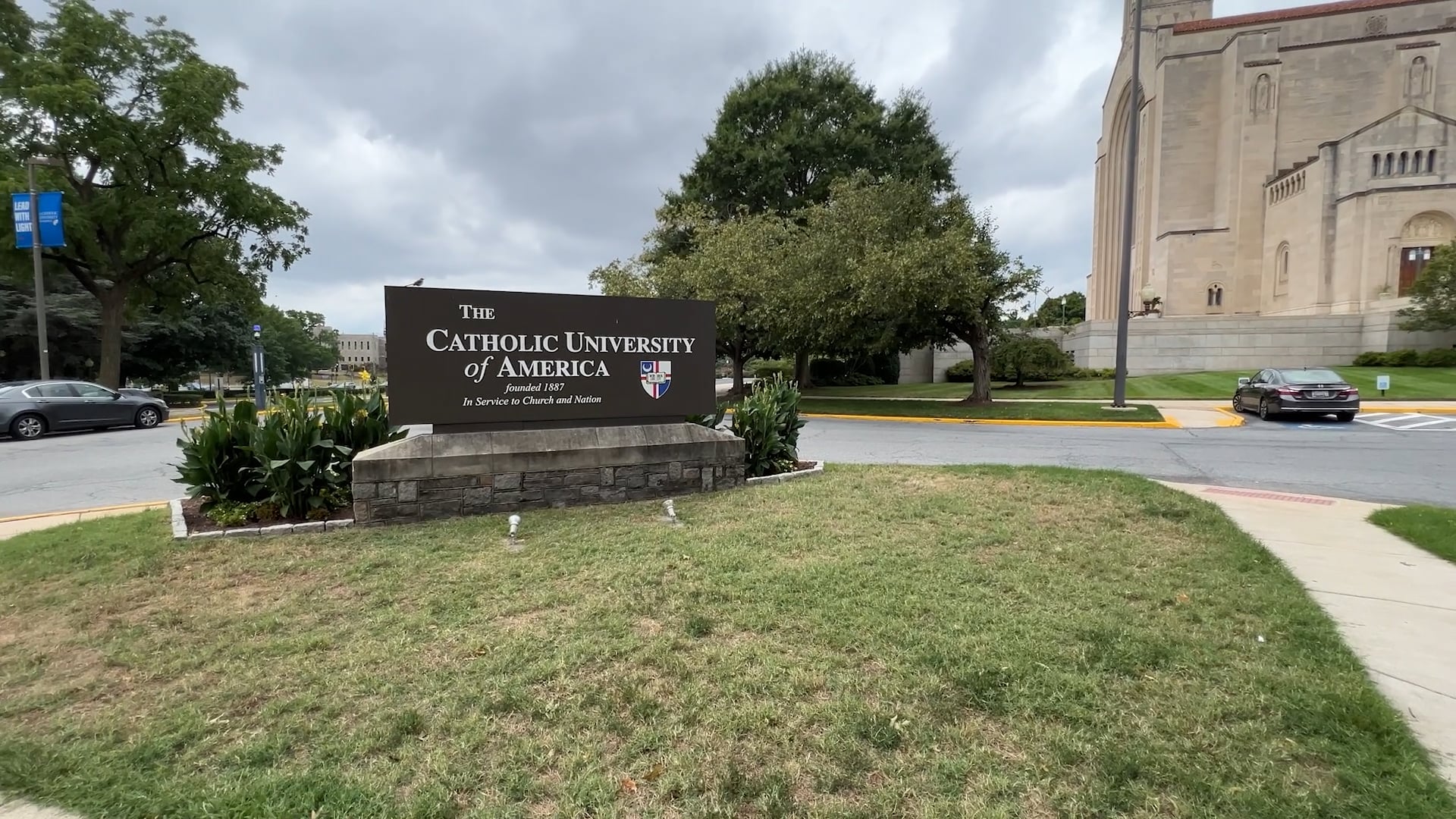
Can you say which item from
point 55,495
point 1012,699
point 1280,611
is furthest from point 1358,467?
point 55,495

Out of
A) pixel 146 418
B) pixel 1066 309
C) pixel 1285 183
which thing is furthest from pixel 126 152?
pixel 1066 309

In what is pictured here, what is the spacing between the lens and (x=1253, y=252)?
42906mm

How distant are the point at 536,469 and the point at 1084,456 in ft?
29.5

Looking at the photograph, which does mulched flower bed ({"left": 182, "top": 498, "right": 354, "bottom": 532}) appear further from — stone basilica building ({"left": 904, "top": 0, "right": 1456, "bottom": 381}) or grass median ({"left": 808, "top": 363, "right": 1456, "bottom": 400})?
stone basilica building ({"left": 904, "top": 0, "right": 1456, "bottom": 381})

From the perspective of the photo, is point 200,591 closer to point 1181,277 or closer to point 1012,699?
point 1012,699

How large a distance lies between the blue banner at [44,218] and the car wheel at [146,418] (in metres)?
5.36

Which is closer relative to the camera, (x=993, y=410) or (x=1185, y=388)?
(x=993, y=410)

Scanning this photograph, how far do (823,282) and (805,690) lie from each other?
18012 millimetres

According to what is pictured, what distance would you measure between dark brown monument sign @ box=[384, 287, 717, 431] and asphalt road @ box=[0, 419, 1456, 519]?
157 inches

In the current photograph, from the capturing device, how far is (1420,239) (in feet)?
114

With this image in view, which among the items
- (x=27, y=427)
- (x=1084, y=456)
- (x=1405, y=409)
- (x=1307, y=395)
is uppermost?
(x=1307, y=395)

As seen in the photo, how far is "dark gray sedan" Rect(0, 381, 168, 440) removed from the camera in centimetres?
1517

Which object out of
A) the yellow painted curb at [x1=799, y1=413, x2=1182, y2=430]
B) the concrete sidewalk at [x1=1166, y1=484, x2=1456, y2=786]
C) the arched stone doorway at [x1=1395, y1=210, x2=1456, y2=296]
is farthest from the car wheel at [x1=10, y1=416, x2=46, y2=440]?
the arched stone doorway at [x1=1395, y1=210, x2=1456, y2=296]

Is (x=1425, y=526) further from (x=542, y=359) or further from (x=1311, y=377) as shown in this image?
(x=1311, y=377)
